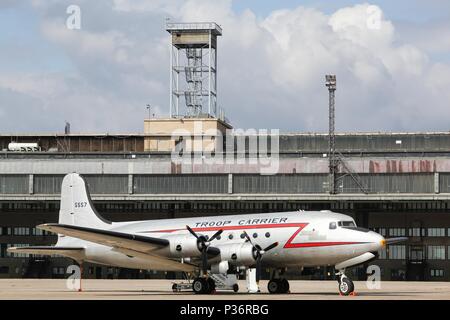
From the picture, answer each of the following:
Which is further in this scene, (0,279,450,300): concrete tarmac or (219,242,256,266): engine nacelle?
(219,242,256,266): engine nacelle

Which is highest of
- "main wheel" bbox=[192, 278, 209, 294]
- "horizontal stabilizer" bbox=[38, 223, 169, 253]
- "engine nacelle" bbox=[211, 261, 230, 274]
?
"horizontal stabilizer" bbox=[38, 223, 169, 253]

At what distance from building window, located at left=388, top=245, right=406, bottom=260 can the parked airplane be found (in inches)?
1420

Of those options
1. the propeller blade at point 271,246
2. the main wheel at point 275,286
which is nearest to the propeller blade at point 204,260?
the propeller blade at point 271,246

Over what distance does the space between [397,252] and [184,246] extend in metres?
40.8

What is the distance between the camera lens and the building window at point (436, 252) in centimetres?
7431

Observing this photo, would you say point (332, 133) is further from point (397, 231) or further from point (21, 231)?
point (21, 231)

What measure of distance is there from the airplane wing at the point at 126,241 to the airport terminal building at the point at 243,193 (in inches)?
1406

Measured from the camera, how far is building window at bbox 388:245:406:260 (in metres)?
75.2

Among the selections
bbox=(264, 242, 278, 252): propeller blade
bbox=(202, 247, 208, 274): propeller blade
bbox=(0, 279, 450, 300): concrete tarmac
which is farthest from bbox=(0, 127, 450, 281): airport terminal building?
bbox=(202, 247, 208, 274): propeller blade

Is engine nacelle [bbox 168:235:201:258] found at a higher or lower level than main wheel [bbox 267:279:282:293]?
higher

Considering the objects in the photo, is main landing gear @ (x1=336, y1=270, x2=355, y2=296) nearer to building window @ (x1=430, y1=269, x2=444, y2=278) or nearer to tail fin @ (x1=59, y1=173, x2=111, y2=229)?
tail fin @ (x1=59, y1=173, x2=111, y2=229)

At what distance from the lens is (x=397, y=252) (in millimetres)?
75312

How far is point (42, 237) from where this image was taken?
260 ft
